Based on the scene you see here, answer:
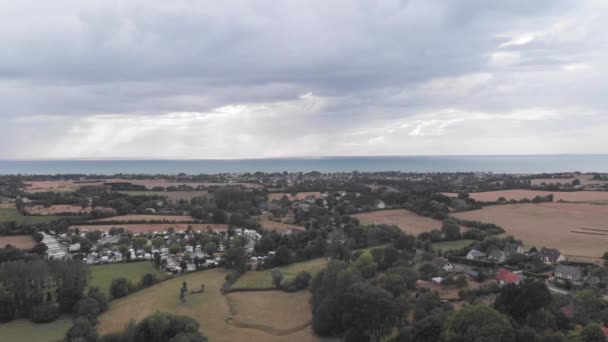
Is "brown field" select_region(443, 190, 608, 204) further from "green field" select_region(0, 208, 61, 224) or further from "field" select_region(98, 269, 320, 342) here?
"green field" select_region(0, 208, 61, 224)

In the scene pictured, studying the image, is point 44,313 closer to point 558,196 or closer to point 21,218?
point 21,218

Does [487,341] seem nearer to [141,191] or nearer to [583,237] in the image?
[583,237]

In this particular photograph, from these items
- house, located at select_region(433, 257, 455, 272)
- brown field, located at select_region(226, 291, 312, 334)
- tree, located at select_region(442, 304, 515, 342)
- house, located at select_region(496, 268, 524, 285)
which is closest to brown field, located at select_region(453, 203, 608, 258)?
house, located at select_region(496, 268, 524, 285)

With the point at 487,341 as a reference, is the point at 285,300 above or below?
below

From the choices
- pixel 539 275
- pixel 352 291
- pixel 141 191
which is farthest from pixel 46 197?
pixel 539 275

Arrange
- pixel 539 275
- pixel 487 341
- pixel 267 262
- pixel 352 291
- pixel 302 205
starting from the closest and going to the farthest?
1. pixel 487 341
2. pixel 352 291
3. pixel 539 275
4. pixel 267 262
5. pixel 302 205

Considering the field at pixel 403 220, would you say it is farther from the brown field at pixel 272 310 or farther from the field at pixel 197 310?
the field at pixel 197 310

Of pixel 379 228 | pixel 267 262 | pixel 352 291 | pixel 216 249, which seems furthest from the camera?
pixel 379 228
